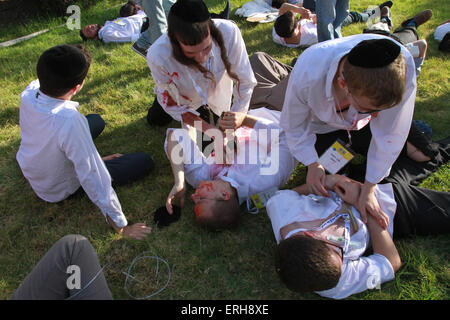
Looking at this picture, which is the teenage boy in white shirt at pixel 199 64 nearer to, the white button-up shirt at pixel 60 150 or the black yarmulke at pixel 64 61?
the black yarmulke at pixel 64 61

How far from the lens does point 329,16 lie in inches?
152

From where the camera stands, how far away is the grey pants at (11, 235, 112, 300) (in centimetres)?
171

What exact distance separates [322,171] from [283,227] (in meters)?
0.54

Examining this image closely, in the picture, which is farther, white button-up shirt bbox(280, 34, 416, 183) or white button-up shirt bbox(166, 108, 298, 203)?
white button-up shirt bbox(166, 108, 298, 203)

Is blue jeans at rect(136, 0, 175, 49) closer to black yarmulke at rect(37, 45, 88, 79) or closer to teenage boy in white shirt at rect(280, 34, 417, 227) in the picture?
black yarmulke at rect(37, 45, 88, 79)

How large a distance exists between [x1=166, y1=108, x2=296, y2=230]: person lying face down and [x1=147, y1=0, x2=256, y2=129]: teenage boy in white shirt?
0.74 ft

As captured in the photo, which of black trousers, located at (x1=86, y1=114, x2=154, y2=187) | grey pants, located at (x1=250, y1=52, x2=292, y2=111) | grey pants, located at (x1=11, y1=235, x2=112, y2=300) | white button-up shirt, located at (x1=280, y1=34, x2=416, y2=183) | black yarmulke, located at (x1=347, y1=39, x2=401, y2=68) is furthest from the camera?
grey pants, located at (x1=250, y1=52, x2=292, y2=111)

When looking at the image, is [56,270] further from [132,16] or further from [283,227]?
[132,16]

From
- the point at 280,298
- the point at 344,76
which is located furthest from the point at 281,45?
the point at 280,298

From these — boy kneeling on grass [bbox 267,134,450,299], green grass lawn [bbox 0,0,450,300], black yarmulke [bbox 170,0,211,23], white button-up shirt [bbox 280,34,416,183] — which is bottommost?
green grass lawn [bbox 0,0,450,300]

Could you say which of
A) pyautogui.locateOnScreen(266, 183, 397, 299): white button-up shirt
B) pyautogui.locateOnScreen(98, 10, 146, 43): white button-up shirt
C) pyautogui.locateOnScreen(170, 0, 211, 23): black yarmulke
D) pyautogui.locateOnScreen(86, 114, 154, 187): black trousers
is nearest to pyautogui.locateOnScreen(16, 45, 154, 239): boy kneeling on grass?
pyautogui.locateOnScreen(86, 114, 154, 187): black trousers

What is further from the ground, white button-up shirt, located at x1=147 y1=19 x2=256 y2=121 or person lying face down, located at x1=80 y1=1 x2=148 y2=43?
white button-up shirt, located at x1=147 y1=19 x2=256 y2=121

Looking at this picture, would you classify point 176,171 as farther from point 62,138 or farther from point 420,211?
→ point 420,211

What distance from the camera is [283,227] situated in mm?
2104
